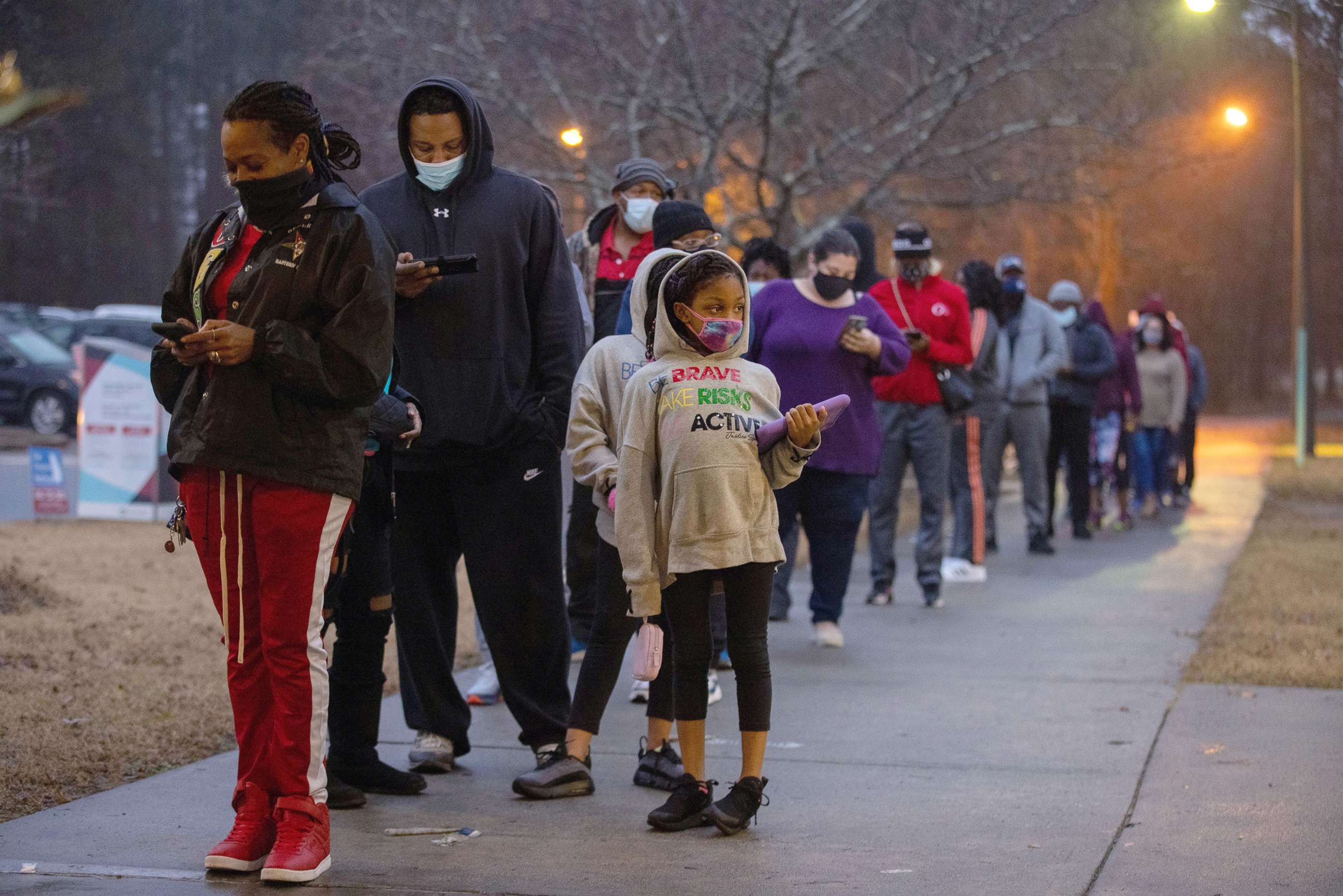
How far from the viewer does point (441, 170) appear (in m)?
4.88

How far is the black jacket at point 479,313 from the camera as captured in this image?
4883 millimetres

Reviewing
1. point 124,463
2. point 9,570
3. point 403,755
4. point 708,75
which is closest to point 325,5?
point 708,75

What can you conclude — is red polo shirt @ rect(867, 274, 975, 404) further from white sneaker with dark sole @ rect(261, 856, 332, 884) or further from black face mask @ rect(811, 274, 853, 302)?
white sneaker with dark sole @ rect(261, 856, 332, 884)

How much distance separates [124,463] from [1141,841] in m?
10.6

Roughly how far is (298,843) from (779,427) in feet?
5.45

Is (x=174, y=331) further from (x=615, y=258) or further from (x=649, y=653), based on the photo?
(x=615, y=258)

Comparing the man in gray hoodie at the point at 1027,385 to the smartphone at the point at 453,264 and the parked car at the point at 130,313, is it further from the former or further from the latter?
the parked car at the point at 130,313

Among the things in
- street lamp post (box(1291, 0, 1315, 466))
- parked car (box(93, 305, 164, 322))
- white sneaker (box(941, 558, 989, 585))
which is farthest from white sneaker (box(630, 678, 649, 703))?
parked car (box(93, 305, 164, 322))

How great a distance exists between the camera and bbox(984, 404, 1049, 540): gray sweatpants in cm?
1194

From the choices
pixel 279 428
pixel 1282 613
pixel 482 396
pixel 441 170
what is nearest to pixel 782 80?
A: pixel 1282 613

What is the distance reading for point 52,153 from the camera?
33.6 ft

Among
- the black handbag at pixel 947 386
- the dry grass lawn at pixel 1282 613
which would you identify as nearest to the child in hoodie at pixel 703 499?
the dry grass lawn at pixel 1282 613

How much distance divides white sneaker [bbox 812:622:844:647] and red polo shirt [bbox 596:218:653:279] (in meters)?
2.34

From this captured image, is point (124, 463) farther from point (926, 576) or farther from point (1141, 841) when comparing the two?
point (1141, 841)
